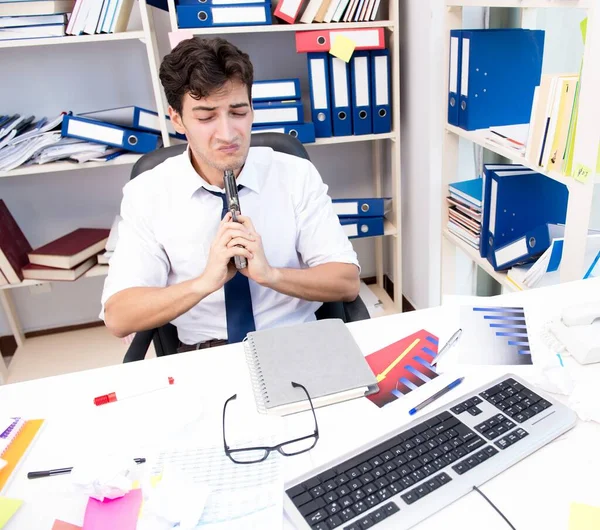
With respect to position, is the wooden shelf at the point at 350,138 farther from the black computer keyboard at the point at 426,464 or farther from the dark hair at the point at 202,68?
the black computer keyboard at the point at 426,464

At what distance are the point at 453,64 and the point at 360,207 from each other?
0.73m

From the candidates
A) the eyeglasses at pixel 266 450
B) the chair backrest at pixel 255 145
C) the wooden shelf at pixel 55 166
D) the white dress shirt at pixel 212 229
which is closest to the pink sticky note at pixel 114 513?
the eyeglasses at pixel 266 450

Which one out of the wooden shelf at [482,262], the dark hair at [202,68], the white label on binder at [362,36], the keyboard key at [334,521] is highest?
the white label on binder at [362,36]

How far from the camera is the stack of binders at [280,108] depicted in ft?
6.84

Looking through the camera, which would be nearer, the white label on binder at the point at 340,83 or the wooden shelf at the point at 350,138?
the white label on binder at the point at 340,83

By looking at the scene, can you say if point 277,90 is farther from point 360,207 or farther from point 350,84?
point 360,207

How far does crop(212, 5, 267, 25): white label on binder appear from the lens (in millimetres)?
1939

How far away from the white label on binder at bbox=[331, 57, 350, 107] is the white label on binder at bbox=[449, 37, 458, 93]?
425mm

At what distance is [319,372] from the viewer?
90 cm

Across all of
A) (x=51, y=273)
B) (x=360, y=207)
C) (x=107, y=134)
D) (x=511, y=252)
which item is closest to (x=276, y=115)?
(x=360, y=207)

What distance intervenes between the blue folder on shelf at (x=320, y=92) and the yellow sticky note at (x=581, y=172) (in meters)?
1.10

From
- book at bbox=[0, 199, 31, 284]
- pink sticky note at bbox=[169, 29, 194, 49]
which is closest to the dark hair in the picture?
pink sticky note at bbox=[169, 29, 194, 49]

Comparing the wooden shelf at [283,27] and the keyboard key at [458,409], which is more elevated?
the wooden shelf at [283,27]

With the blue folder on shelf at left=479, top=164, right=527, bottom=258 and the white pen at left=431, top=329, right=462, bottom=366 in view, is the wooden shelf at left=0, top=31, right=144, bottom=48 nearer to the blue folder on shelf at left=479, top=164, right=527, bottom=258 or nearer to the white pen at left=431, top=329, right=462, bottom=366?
the blue folder on shelf at left=479, top=164, right=527, bottom=258
